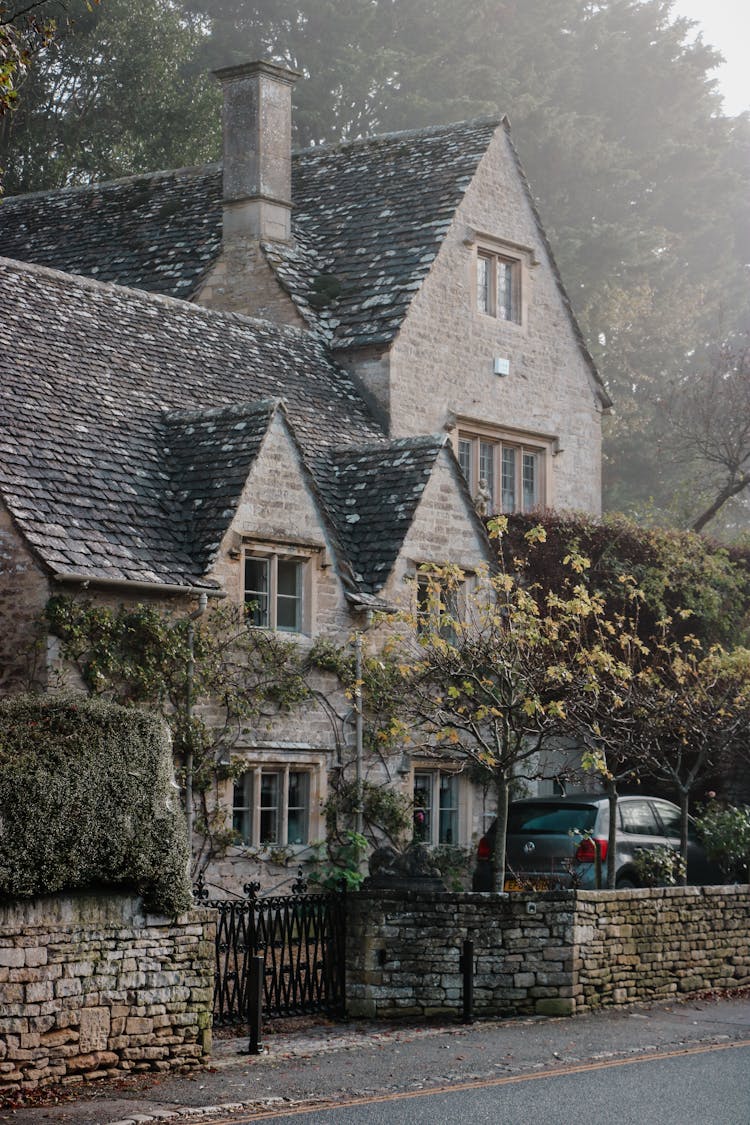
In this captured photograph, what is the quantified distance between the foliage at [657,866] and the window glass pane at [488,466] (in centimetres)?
849

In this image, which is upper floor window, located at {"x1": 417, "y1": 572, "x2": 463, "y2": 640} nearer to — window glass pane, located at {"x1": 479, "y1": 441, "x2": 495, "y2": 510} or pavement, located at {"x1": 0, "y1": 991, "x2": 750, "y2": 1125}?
pavement, located at {"x1": 0, "y1": 991, "x2": 750, "y2": 1125}

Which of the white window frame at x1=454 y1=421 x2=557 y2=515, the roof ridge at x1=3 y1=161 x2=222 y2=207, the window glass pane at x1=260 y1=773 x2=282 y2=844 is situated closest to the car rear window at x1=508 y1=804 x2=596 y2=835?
the window glass pane at x1=260 y1=773 x2=282 y2=844

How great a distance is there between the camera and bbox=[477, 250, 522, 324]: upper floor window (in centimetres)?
2772

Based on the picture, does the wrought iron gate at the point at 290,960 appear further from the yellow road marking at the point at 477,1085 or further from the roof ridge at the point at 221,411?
the roof ridge at the point at 221,411

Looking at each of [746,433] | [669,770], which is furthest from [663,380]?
[669,770]

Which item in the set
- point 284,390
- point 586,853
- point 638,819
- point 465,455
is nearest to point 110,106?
point 465,455

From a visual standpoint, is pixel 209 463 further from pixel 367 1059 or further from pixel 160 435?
pixel 367 1059

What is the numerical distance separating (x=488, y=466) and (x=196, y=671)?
964 cm

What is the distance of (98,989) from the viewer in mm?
12625

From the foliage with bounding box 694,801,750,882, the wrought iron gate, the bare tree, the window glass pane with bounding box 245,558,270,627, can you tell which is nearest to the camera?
the wrought iron gate

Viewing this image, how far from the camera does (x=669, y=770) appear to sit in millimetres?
20328

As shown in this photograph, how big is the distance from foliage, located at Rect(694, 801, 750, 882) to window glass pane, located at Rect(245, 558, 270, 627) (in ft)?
19.9

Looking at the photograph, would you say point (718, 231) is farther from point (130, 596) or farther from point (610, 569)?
point (130, 596)

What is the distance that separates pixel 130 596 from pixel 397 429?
7812 millimetres
